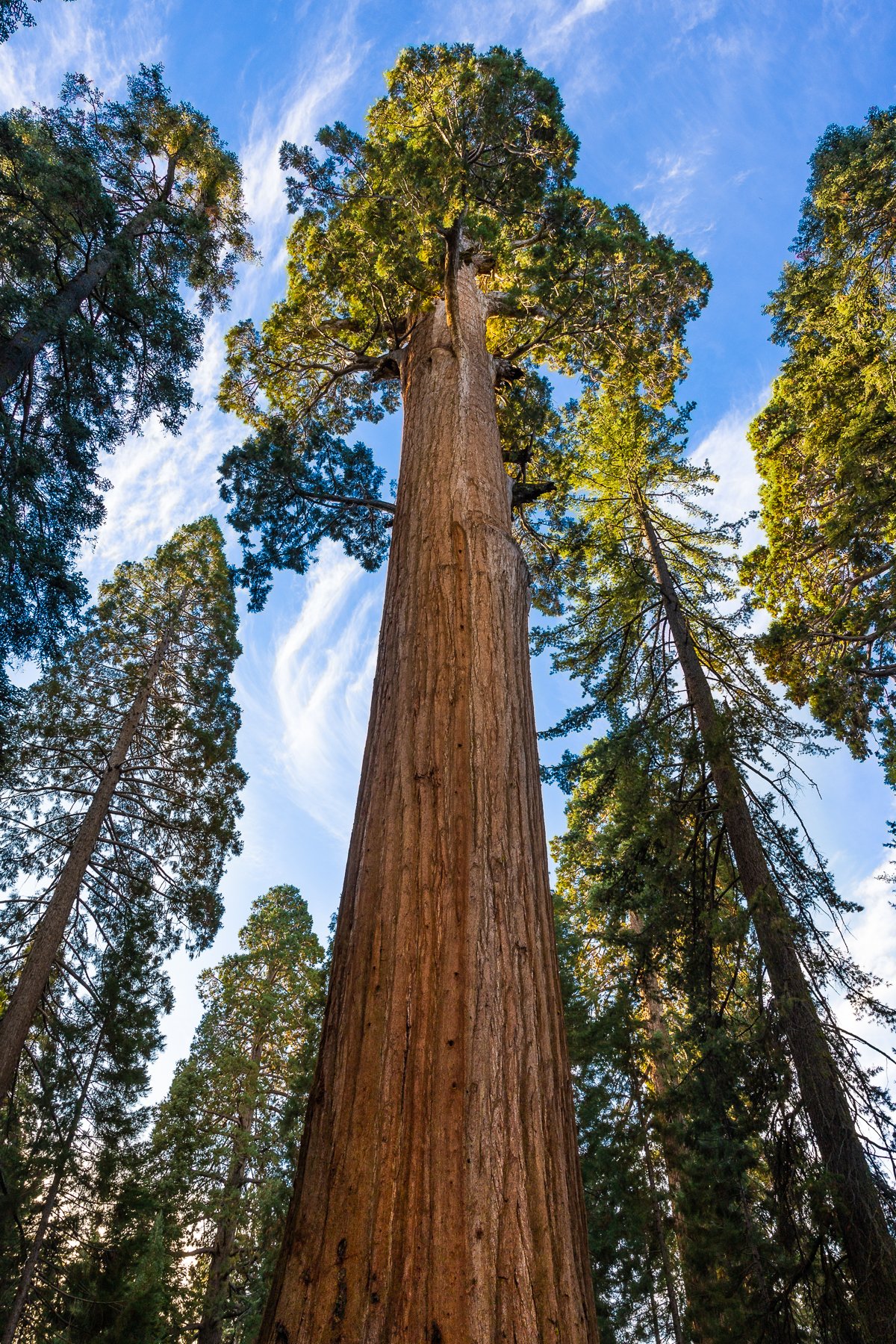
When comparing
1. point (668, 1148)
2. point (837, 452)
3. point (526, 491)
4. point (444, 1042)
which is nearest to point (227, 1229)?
point (668, 1148)

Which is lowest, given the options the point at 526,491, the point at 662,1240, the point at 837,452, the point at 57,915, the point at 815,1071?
the point at 815,1071

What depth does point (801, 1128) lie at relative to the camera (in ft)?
17.2

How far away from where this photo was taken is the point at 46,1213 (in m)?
9.91

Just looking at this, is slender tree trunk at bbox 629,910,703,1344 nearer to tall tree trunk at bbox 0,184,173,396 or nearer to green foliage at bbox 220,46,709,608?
green foliage at bbox 220,46,709,608

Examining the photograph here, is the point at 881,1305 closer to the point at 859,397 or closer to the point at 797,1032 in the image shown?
the point at 797,1032

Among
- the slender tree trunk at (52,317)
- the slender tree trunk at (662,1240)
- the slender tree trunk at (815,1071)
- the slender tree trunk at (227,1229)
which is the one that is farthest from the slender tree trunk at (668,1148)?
the slender tree trunk at (52,317)

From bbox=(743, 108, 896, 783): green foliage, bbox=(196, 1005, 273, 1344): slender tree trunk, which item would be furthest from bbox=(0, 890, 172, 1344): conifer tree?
bbox=(743, 108, 896, 783): green foliage

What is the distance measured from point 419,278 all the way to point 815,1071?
7014 mm

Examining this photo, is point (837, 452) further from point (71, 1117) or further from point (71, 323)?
point (71, 1117)

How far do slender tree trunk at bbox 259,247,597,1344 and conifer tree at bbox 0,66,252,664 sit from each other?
5.51 meters

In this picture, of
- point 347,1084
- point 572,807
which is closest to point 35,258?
point 347,1084

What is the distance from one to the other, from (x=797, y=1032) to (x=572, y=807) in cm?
1022

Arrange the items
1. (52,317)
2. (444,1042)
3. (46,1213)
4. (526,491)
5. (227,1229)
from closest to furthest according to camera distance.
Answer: (444,1042), (526,491), (52,317), (46,1213), (227,1229)

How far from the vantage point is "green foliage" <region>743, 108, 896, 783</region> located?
8219 mm
